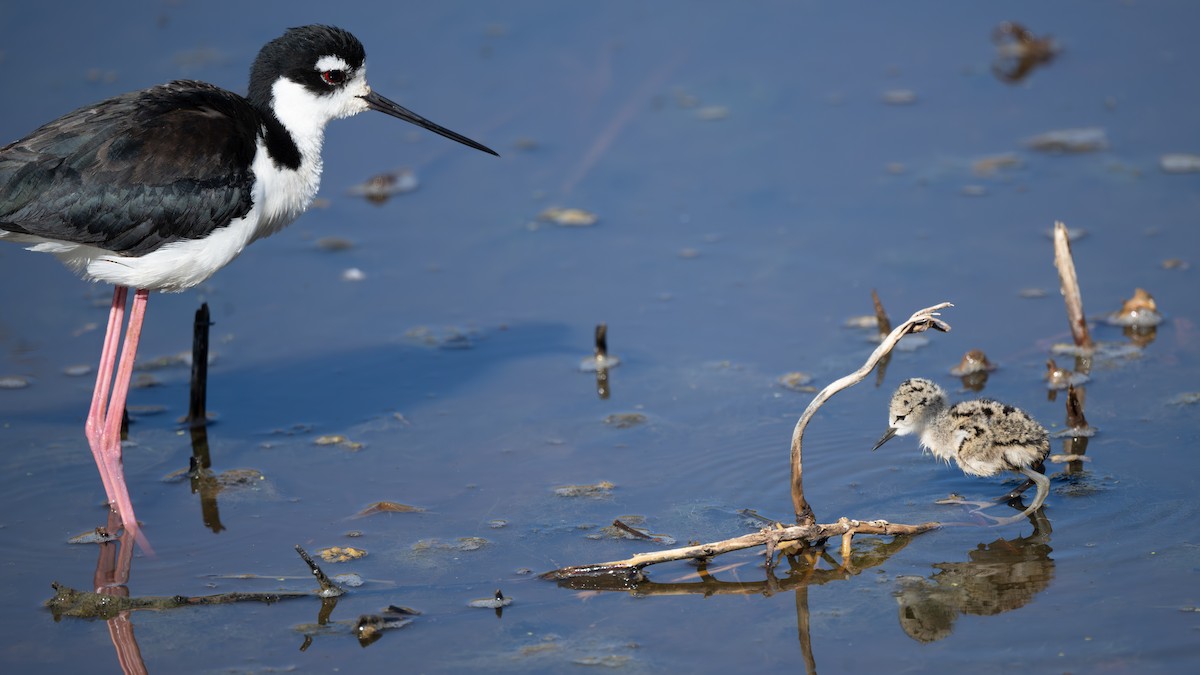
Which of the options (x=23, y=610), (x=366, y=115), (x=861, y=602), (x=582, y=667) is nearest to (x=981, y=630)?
(x=861, y=602)

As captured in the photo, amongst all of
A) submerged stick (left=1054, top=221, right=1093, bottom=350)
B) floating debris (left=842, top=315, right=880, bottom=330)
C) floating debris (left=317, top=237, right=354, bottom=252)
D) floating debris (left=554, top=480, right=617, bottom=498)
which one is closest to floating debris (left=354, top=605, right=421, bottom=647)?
floating debris (left=554, top=480, right=617, bottom=498)

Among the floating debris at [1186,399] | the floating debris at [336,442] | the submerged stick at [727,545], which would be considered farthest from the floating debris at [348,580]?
the floating debris at [1186,399]

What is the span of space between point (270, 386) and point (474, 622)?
7.72 feet

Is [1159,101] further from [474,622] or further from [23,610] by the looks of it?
[23,610]

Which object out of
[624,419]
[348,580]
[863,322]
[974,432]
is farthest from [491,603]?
[863,322]

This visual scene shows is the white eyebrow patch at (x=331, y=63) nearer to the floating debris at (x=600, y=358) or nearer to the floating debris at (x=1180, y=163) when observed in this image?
the floating debris at (x=600, y=358)

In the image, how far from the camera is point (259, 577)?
4812 mm

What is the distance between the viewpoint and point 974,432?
504cm

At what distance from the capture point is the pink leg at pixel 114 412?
5406 millimetres

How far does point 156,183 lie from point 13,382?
1664 mm

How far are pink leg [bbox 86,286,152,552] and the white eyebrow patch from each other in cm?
120

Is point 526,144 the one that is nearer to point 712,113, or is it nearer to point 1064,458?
point 712,113

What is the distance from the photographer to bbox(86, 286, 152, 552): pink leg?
541cm

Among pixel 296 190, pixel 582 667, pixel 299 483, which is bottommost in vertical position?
pixel 582 667
